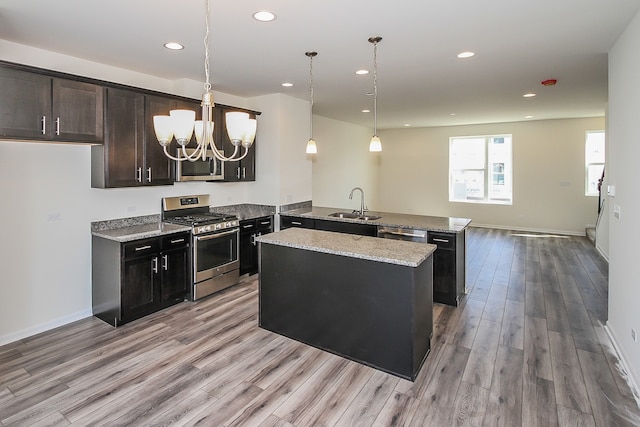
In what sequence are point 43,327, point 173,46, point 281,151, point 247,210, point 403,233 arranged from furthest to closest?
point 247,210 < point 281,151 < point 403,233 < point 43,327 < point 173,46

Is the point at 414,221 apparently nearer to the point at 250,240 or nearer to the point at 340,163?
the point at 250,240

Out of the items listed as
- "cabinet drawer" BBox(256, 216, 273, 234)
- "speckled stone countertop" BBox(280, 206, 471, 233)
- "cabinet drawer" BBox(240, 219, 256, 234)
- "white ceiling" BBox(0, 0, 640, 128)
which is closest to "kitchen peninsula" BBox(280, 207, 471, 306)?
"speckled stone countertop" BBox(280, 206, 471, 233)

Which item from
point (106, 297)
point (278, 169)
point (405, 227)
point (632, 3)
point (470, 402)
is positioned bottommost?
point (470, 402)

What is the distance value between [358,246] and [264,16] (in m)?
1.94

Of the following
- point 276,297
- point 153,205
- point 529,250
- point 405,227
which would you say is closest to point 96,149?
point 153,205

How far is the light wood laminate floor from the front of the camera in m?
2.28

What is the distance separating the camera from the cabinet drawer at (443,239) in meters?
4.00

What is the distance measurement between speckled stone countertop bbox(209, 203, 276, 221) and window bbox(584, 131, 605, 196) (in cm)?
720

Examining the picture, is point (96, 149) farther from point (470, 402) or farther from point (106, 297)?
point (470, 402)

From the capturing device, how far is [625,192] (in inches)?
115

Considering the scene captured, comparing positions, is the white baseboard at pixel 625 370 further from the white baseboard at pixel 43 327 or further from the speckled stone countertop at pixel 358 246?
the white baseboard at pixel 43 327

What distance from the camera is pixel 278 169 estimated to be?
215 inches

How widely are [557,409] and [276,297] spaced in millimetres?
2302

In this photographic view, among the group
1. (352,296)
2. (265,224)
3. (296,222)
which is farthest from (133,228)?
(352,296)
